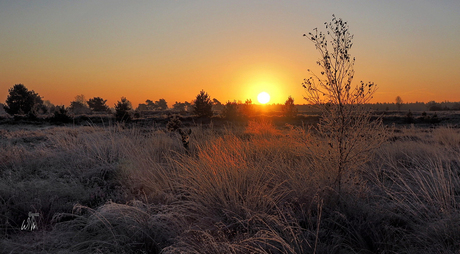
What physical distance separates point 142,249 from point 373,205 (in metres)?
3.15

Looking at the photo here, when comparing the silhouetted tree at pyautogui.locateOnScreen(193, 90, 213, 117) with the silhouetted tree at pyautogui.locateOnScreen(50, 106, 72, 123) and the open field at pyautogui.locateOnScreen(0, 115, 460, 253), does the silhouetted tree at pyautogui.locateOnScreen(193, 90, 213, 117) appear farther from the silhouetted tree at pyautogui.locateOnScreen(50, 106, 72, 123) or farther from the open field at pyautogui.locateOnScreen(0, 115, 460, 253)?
the open field at pyautogui.locateOnScreen(0, 115, 460, 253)

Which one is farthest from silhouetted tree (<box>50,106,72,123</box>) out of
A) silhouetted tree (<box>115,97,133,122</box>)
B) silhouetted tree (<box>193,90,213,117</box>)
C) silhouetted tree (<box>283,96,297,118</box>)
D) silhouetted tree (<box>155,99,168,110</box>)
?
silhouetted tree (<box>155,99,168,110</box>)

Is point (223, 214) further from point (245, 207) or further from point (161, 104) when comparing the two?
point (161, 104)

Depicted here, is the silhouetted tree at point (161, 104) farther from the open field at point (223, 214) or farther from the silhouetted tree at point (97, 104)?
the open field at point (223, 214)

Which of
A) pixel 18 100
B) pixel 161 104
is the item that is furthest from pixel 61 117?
pixel 161 104

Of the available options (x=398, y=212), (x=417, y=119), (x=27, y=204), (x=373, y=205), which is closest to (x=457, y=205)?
(x=398, y=212)

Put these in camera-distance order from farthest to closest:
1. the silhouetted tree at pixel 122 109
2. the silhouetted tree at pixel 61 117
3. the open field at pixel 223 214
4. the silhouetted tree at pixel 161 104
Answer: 1. the silhouetted tree at pixel 161 104
2. the silhouetted tree at pixel 122 109
3. the silhouetted tree at pixel 61 117
4. the open field at pixel 223 214

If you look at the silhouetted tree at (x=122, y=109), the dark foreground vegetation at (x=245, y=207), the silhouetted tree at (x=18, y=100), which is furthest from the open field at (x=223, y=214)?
the silhouetted tree at (x=18, y=100)

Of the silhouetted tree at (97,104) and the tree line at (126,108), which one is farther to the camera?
the silhouetted tree at (97,104)

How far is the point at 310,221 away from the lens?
3100 mm

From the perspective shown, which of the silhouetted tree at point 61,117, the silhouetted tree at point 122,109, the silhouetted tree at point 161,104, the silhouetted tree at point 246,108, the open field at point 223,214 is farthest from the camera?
the silhouetted tree at point 161,104

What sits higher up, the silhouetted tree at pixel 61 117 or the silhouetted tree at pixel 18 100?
the silhouetted tree at pixel 18 100

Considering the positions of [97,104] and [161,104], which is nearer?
[97,104]

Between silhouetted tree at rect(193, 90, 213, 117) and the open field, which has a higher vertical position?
silhouetted tree at rect(193, 90, 213, 117)
